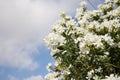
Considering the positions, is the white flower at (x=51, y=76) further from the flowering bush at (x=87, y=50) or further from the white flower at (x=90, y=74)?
the white flower at (x=90, y=74)

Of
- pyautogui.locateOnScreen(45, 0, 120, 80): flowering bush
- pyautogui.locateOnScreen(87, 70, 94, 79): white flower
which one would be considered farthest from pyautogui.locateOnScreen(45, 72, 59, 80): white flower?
pyautogui.locateOnScreen(87, 70, 94, 79): white flower

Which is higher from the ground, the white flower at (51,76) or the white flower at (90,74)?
the white flower at (51,76)

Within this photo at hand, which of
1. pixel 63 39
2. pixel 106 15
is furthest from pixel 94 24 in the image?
pixel 106 15

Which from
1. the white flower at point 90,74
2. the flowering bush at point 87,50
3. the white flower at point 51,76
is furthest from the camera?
the white flower at point 51,76

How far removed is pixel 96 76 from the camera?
6.65 meters

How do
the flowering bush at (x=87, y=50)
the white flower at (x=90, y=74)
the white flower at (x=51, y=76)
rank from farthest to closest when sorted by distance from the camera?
the white flower at (x=51, y=76) → the white flower at (x=90, y=74) → the flowering bush at (x=87, y=50)

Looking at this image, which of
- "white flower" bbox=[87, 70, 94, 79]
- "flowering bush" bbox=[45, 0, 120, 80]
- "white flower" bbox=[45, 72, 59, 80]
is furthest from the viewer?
"white flower" bbox=[45, 72, 59, 80]

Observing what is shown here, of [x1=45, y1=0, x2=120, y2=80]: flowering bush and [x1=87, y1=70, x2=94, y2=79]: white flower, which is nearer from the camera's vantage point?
[x1=45, y1=0, x2=120, y2=80]: flowering bush

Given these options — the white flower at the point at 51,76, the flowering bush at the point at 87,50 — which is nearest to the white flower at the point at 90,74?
the flowering bush at the point at 87,50

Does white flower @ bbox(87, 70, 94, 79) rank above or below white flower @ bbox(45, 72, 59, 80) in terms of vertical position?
below

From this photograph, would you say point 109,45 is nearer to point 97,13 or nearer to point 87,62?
point 87,62

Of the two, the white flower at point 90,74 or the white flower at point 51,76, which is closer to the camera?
the white flower at point 90,74

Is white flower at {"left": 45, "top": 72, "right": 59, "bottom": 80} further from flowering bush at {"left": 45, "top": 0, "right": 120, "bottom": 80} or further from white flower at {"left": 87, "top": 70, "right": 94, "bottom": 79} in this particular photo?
white flower at {"left": 87, "top": 70, "right": 94, "bottom": 79}

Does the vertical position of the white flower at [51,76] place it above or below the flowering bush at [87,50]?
above
